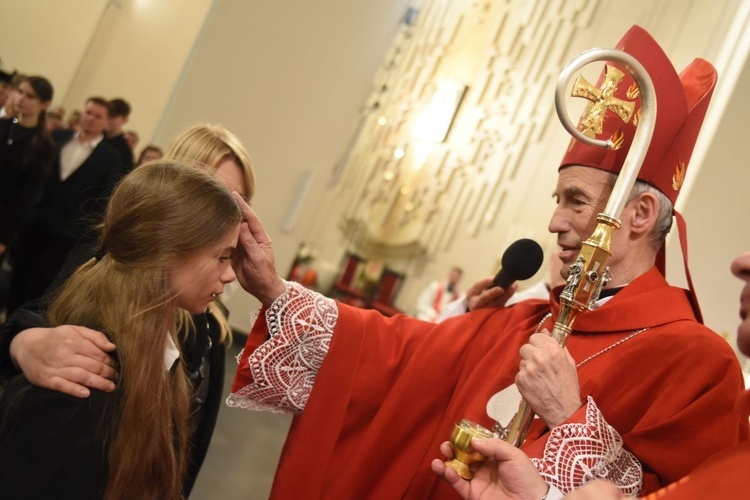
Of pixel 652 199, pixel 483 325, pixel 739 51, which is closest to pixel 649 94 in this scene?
pixel 652 199

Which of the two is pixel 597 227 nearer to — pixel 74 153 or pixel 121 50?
pixel 74 153

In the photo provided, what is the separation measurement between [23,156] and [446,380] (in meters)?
2.97

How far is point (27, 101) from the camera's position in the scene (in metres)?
4.14

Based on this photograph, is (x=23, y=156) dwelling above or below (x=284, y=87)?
below

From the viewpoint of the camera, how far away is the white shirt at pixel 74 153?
453 cm

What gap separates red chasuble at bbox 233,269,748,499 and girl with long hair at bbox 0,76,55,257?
8.60 ft

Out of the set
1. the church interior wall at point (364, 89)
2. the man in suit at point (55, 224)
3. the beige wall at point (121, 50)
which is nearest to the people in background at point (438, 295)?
the church interior wall at point (364, 89)

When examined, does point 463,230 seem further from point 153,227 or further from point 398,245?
point 153,227

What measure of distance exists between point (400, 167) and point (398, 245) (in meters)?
0.98

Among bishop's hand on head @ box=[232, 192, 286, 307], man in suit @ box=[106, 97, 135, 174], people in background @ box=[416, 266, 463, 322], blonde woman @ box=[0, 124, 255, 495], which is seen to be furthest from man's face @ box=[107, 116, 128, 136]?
people in background @ box=[416, 266, 463, 322]

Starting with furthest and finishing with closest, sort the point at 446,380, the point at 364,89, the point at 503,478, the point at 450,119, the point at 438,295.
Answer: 1. the point at 450,119
2. the point at 438,295
3. the point at 364,89
4. the point at 446,380
5. the point at 503,478

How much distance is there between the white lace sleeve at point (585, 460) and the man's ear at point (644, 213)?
1.82 feet

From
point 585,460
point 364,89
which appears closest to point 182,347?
point 585,460

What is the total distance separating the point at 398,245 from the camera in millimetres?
9875
